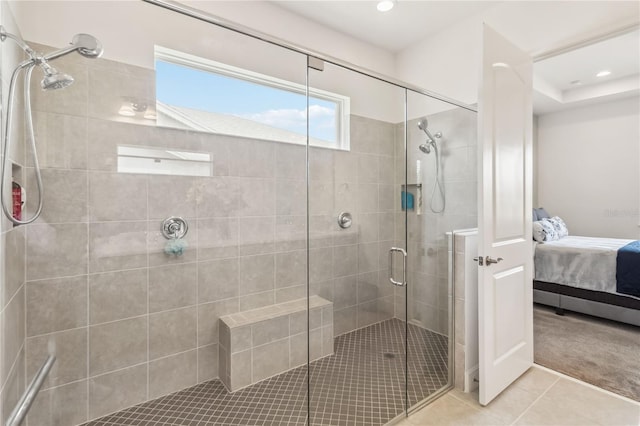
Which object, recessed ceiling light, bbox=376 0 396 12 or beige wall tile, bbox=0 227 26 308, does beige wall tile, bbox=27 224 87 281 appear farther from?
recessed ceiling light, bbox=376 0 396 12

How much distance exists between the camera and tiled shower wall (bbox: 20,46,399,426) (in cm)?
160

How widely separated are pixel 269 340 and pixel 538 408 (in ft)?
5.57

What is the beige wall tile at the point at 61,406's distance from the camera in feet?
5.05

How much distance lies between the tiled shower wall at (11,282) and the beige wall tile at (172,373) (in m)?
0.64

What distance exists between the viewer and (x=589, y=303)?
310cm

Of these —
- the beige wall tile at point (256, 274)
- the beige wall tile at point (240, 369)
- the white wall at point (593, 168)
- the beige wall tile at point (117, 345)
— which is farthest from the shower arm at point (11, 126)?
the white wall at point (593, 168)

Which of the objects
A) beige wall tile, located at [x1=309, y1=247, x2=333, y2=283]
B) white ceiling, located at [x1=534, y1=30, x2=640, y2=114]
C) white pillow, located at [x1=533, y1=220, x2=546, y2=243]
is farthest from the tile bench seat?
white ceiling, located at [x1=534, y1=30, x2=640, y2=114]

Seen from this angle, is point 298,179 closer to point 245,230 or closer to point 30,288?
point 245,230

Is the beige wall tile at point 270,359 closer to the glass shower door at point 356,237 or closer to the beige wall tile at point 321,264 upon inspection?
the glass shower door at point 356,237

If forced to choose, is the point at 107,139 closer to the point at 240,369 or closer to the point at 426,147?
the point at 240,369

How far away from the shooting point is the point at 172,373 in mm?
1950

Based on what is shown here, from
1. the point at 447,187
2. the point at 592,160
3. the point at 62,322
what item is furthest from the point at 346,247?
the point at 592,160

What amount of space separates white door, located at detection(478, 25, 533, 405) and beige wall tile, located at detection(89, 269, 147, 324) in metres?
2.05

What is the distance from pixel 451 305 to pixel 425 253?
40 centimetres
